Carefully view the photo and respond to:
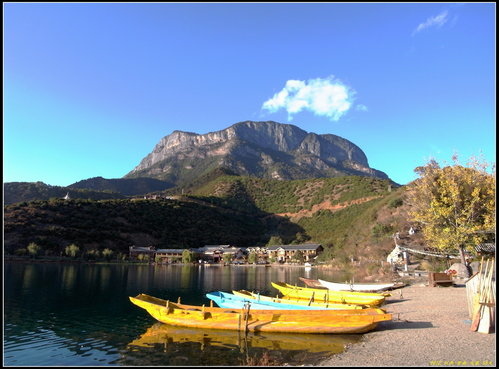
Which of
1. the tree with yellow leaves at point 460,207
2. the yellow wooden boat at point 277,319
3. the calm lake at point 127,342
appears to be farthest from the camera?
the tree with yellow leaves at point 460,207

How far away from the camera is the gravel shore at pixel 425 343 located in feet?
34.2

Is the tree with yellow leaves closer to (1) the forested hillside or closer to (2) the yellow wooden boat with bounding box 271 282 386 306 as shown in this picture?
(2) the yellow wooden boat with bounding box 271 282 386 306

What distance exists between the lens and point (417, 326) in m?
15.6

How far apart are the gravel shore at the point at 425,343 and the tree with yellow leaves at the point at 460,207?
11.6 m

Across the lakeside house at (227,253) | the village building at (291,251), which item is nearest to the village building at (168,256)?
the lakeside house at (227,253)

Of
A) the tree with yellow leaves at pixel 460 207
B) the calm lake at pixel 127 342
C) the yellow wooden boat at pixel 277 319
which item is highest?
the tree with yellow leaves at pixel 460 207

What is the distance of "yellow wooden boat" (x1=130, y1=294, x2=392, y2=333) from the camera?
14953 mm

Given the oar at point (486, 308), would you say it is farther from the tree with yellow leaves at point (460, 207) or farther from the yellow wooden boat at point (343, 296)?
the tree with yellow leaves at point (460, 207)

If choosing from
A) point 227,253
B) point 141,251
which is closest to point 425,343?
point 141,251

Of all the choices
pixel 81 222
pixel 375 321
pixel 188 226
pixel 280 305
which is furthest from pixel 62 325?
pixel 188 226

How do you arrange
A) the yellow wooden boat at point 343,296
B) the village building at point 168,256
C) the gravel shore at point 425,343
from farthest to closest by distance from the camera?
1. the village building at point 168,256
2. the yellow wooden boat at point 343,296
3. the gravel shore at point 425,343

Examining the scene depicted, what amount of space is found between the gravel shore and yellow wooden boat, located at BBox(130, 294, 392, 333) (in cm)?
82

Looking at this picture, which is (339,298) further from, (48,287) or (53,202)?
(53,202)

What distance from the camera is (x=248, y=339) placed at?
15234mm
